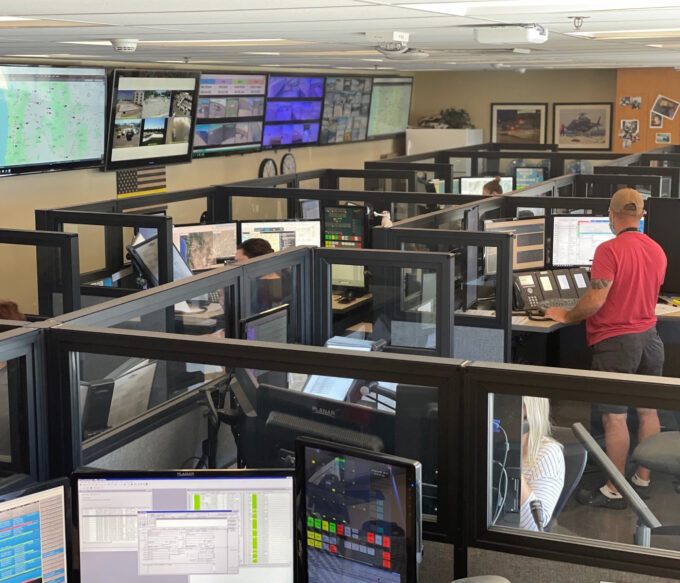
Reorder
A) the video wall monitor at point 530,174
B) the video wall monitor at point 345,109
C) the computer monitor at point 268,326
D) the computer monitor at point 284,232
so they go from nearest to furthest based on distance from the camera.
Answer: the computer monitor at point 268,326 → the computer monitor at point 284,232 → the video wall monitor at point 530,174 → the video wall monitor at point 345,109

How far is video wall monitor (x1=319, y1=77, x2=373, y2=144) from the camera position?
1115 cm

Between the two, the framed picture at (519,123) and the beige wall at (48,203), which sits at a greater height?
the framed picture at (519,123)

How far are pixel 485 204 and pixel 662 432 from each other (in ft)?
10.1

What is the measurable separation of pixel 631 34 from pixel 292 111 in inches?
244

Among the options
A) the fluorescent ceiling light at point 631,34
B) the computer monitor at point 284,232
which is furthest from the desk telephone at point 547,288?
the computer monitor at point 284,232

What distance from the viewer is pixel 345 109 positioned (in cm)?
1148

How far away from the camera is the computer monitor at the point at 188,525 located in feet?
6.16

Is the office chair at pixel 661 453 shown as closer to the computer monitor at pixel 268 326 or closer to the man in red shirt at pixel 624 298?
the computer monitor at pixel 268 326

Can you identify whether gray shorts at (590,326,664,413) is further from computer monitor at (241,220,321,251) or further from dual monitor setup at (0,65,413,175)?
dual monitor setup at (0,65,413,175)

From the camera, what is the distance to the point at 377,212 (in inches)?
229

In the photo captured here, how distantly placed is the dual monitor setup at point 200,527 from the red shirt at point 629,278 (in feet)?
8.48

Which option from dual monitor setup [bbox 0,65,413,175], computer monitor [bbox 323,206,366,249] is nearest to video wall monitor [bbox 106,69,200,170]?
dual monitor setup [bbox 0,65,413,175]

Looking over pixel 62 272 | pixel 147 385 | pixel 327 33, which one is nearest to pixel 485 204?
pixel 327 33

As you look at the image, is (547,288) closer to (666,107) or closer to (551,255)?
(551,255)
